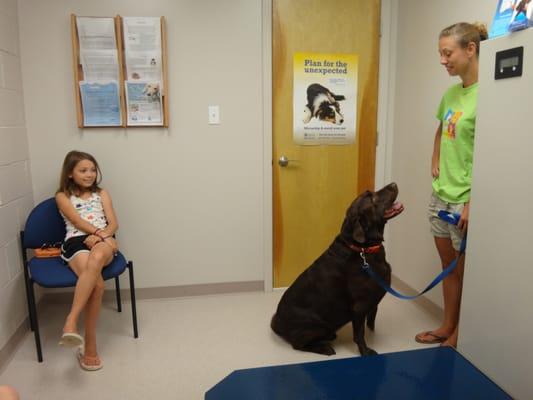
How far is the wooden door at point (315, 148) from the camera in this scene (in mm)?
3037

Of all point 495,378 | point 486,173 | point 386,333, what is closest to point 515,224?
point 486,173

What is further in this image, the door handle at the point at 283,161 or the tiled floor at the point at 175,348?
the door handle at the point at 283,161

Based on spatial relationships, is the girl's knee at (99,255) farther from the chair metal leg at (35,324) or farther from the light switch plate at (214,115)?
the light switch plate at (214,115)

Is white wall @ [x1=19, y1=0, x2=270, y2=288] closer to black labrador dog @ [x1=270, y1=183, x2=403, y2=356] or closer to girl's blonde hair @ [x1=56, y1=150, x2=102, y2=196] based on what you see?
girl's blonde hair @ [x1=56, y1=150, x2=102, y2=196]

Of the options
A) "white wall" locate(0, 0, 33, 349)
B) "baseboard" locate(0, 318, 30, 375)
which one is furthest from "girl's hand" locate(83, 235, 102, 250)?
"baseboard" locate(0, 318, 30, 375)

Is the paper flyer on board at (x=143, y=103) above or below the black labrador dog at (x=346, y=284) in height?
above

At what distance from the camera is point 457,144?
213 centimetres

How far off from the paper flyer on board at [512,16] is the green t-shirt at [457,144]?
385 millimetres

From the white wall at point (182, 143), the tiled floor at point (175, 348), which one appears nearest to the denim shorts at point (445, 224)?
the tiled floor at point (175, 348)

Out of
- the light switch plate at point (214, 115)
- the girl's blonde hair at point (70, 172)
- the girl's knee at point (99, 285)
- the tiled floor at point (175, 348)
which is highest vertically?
the light switch plate at point (214, 115)

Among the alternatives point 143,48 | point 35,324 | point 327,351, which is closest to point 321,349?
point 327,351

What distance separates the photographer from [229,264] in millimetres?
3262

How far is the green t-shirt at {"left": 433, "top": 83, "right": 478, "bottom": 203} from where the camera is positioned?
6.82 ft

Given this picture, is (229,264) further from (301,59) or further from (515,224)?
(515,224)
